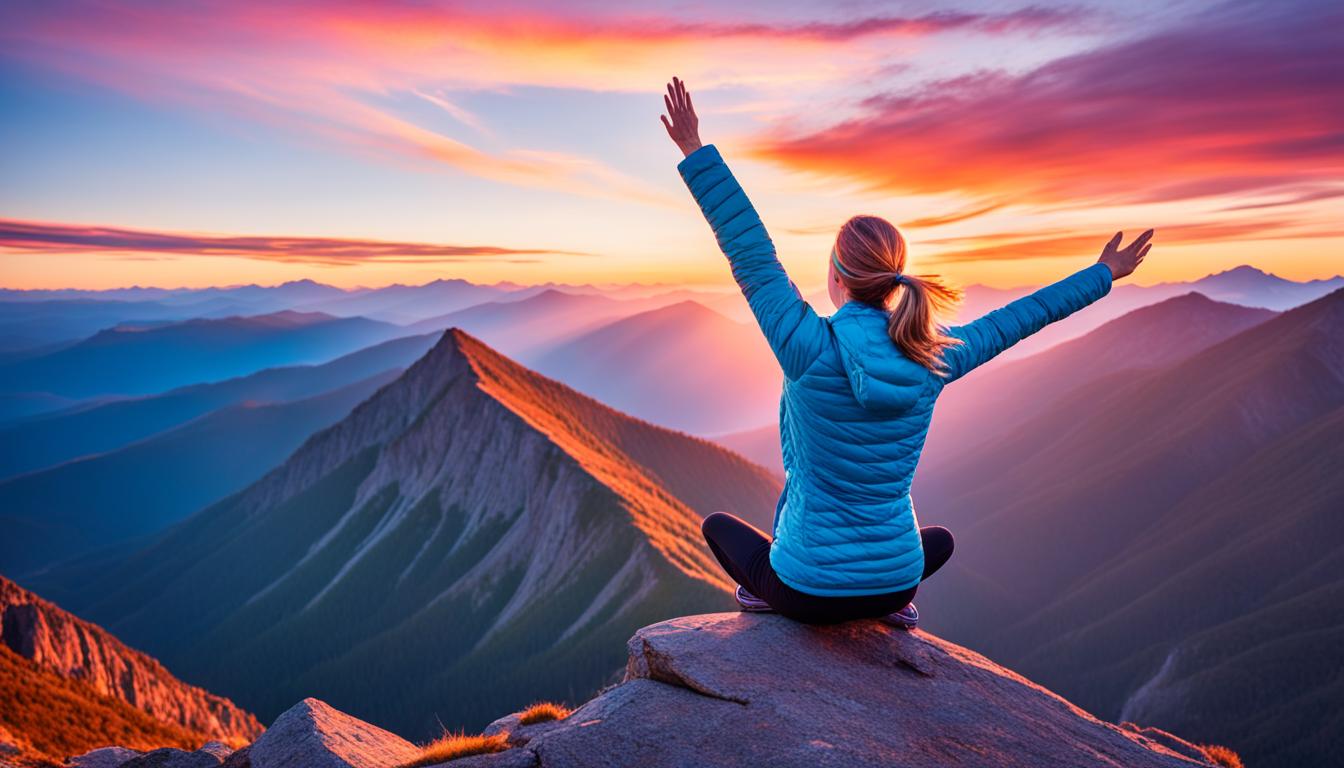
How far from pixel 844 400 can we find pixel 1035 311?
246 cm

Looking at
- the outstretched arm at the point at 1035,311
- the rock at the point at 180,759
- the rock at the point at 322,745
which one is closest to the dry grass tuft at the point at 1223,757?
the outstretched arm at the point at 1035,311

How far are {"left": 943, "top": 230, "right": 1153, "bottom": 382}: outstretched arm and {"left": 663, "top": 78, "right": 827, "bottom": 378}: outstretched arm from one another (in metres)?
1.38

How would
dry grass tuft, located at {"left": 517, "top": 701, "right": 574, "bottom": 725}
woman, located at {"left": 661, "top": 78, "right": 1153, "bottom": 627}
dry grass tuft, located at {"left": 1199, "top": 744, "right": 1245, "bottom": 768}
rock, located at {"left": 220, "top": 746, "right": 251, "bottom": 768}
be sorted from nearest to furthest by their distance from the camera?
1. woman, located at {"left": 661, "top": 78, "right": 1153, "bottom": 627}
2. dry grass tuft, located at {"left": 517, "top": 701, "right": 574, "bottom": 725}
3. rock, located at {"left": 220, "top": 746, "right": 251, "bottom": 768}
4. dry grass tuft, located at {"left": 1199, "top": 744, "right": 1245, "bottom": 768}

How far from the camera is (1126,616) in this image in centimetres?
15600

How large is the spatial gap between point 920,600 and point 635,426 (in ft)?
293

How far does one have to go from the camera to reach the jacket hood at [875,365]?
6254 millimetres

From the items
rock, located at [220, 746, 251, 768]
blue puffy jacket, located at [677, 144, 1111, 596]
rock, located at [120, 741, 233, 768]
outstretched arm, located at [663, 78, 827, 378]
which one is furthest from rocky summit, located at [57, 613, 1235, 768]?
outstretched arm, located at [663, 78, 827, 378]

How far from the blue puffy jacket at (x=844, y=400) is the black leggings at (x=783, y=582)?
0.79ft

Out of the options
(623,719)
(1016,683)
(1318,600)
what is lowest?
(1318,600)

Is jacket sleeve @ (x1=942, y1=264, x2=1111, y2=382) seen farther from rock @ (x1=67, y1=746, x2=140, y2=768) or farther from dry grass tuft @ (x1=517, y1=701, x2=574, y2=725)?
rock @ (x1=67, y1=746, x2=140, y2=768)

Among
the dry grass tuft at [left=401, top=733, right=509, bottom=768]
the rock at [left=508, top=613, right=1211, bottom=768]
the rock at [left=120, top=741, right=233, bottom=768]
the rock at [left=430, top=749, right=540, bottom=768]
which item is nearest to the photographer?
the rock at [left=508, top=613, right=1211, bottom=768]

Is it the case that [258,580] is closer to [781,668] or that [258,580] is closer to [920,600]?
[920,600]

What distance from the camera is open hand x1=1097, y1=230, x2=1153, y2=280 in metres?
8.20

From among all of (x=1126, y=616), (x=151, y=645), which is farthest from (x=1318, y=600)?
(x=151, y=645)
